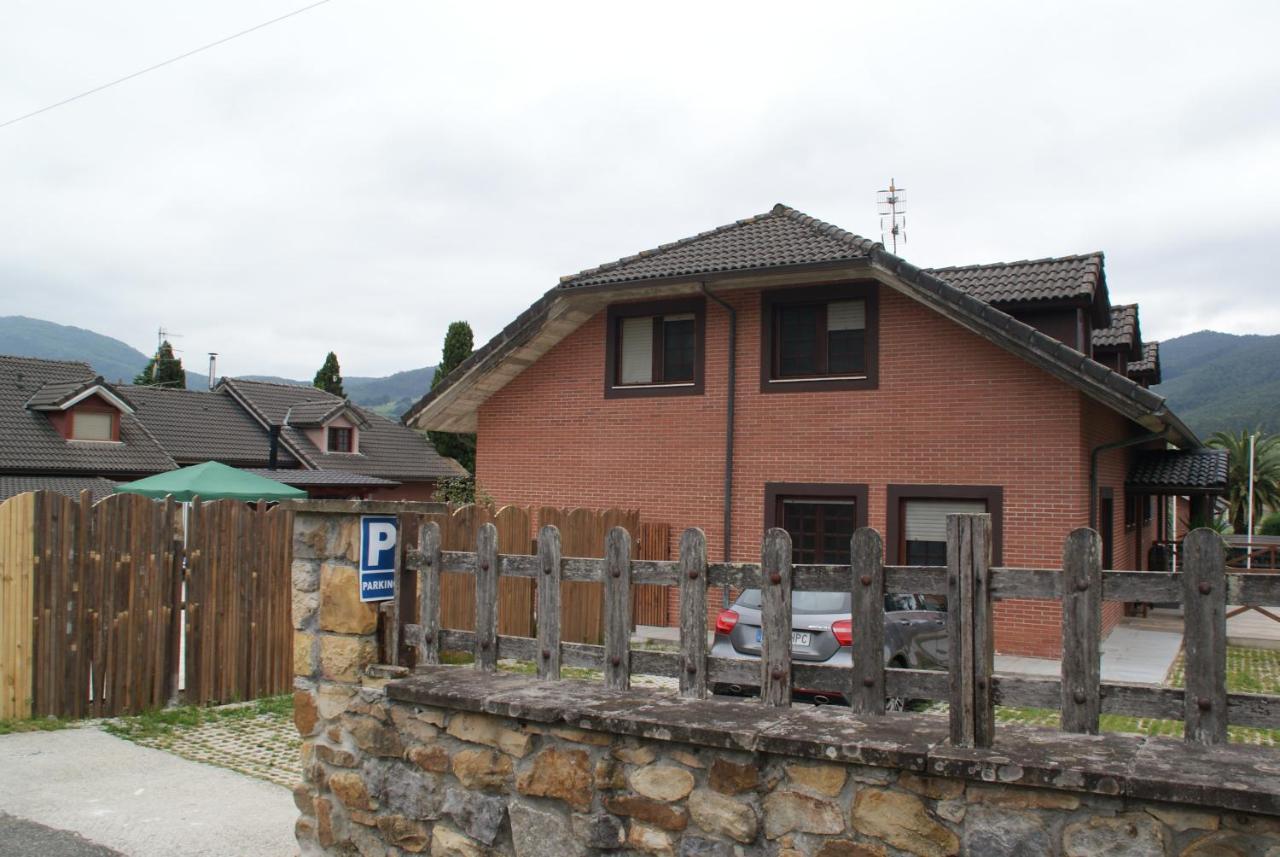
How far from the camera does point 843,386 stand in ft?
50.9

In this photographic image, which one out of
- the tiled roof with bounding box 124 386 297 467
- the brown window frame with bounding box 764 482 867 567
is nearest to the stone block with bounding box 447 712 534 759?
the brown window frame with bounding box 764 482 867 567

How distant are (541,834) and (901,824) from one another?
5.37ft

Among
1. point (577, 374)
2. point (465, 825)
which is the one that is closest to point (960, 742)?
point (465, 825)

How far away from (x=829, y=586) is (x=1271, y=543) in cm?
1630

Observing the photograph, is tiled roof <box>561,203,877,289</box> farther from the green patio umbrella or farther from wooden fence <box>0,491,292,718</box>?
wooden fence <box>0,491,292,718</box>

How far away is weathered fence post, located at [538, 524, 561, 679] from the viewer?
4836mm

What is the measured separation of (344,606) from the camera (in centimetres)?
528

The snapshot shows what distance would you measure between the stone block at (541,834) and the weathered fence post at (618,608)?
2.04 feet

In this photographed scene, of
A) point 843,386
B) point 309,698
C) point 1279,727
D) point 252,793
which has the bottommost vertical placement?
point 252,793

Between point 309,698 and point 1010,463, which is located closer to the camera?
point 309,698

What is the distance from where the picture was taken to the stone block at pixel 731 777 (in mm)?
3967

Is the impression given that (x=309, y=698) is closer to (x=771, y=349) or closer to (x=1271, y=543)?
(x=771, y=349)

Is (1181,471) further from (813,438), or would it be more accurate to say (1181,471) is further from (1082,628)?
(1082,628)

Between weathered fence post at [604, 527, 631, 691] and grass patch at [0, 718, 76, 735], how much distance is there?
588 cm
